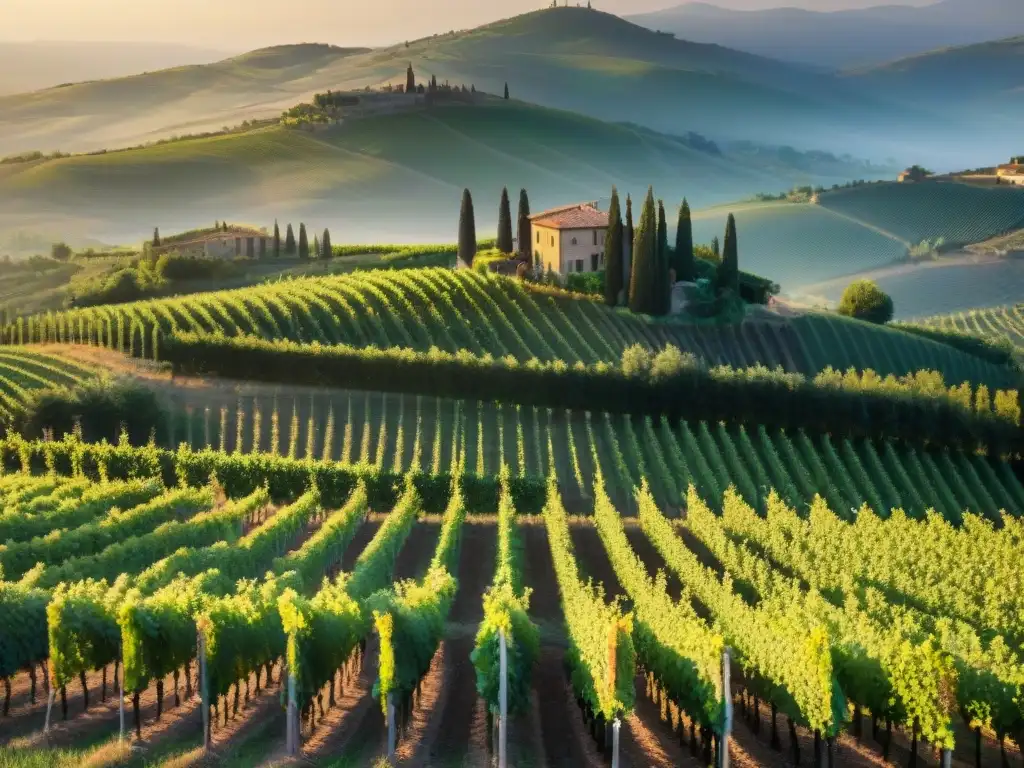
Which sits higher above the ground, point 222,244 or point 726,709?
point 222,244

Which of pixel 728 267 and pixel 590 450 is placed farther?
pixel 728 267

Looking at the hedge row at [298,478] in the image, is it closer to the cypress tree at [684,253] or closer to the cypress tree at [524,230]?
the cypress tree at [684,253]

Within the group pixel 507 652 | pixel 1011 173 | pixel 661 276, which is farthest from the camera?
pixel 1011 173

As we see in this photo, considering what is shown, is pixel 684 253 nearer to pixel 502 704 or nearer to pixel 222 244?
pixel 222 244

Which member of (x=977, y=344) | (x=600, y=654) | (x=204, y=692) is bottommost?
(x=977, y=344)

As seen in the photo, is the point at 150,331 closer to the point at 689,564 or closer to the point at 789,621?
the point at 689,564

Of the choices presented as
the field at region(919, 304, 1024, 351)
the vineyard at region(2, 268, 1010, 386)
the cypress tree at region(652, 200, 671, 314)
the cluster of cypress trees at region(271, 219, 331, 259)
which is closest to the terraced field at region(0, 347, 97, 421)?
the vineyard at region(2, 268, 1010, 386)

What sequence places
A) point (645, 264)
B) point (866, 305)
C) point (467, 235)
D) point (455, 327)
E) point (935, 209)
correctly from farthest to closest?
point (935, 209)
point (866, 305)
point (467, 235)
point (645, 264)
point (455, 327)

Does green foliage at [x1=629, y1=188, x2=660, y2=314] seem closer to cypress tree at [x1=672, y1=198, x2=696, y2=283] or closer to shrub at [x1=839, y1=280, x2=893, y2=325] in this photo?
cypress tree at [x1=672, y1=198, x2=696, y2=283]

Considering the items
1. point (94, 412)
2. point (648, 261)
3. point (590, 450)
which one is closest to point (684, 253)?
point (648, 261)
